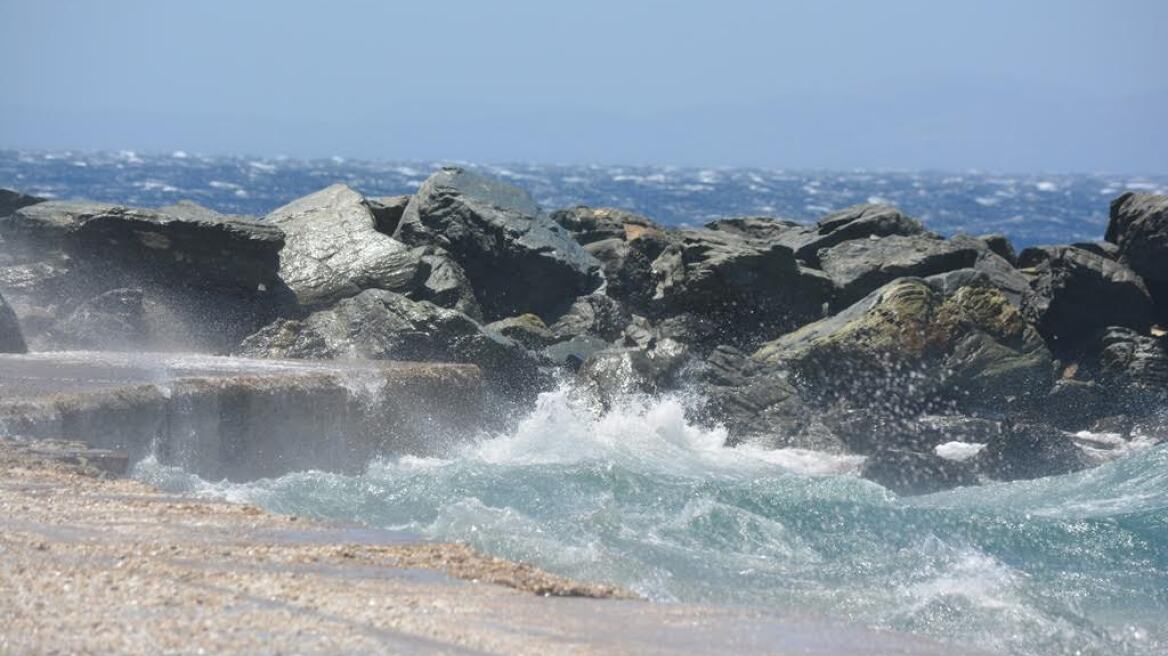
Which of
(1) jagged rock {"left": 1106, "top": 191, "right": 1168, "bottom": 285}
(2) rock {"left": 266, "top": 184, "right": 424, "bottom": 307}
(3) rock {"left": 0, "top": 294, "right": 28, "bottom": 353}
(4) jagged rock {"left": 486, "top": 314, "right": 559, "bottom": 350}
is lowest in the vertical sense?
(4) jagged rock {"left": 486, "top": 314, "right": 559, "bottom": 350}

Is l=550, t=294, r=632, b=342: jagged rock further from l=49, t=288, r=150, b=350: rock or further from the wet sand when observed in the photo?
the wet sand

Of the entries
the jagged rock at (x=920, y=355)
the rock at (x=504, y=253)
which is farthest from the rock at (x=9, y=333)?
the jagged rock at (x=920, y=355)

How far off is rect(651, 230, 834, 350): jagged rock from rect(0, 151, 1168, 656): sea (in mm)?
2379

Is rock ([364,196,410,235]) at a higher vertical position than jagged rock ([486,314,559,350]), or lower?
higher

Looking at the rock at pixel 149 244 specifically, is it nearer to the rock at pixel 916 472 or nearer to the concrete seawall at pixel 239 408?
the concrete seawall at pixel 239 408

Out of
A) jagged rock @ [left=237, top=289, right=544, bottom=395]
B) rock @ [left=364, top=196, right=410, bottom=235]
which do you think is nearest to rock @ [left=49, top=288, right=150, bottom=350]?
jagged rock @ [left=237, top=289, right=544, bottom=395]

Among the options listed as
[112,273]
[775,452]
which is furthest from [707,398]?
[112,273]

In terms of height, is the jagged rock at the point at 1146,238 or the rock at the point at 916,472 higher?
the jagged rock at the point at 1146,238

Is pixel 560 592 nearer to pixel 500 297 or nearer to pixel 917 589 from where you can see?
pixel 917 589

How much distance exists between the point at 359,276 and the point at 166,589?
10.4 meters

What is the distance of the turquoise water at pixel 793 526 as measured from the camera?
9.41 m

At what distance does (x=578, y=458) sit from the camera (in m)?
14.6

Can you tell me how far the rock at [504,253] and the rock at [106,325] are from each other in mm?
4397

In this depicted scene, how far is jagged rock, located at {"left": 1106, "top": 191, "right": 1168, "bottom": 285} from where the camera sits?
1898 cm
